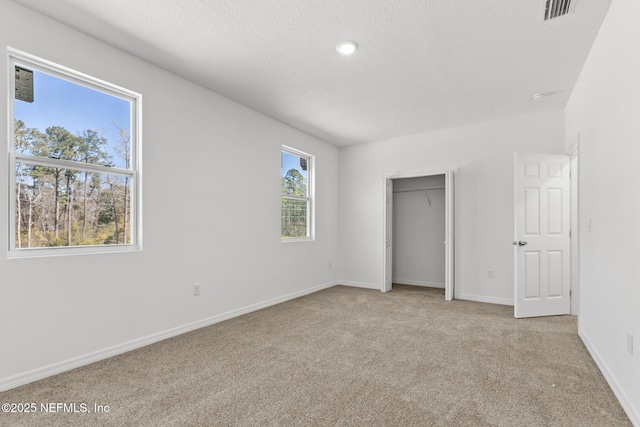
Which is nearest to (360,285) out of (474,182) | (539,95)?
(474,182)

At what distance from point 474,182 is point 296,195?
8.99 ft

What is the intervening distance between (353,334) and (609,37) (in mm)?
3218

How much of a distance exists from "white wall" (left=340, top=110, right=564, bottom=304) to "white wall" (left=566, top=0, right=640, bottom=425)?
59.9 inches

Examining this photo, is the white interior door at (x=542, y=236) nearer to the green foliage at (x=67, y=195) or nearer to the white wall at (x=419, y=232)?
the white wall at (x=419, y=232)

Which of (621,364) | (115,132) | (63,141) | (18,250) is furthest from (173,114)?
(621,364)

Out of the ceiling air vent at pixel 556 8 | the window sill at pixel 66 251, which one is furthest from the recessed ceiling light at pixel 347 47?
the window sill at pixel 66 251

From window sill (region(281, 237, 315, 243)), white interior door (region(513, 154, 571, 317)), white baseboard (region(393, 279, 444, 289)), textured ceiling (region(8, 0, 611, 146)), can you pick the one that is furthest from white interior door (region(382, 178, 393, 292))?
white interior door (region(513, 154, 571, 317))

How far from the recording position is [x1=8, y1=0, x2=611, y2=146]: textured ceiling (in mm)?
2346

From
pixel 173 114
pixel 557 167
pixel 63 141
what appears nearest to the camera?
pixel 63 141

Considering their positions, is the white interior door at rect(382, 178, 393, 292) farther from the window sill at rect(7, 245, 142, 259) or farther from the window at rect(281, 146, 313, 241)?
the window sill at rect(7, 245, 142, 259)

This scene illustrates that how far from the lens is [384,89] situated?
3691 millimetres

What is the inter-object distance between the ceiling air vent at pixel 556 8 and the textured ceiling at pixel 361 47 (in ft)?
0.16

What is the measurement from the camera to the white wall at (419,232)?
5.86 meters

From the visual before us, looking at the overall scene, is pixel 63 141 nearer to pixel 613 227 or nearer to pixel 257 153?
pixel 257 153
